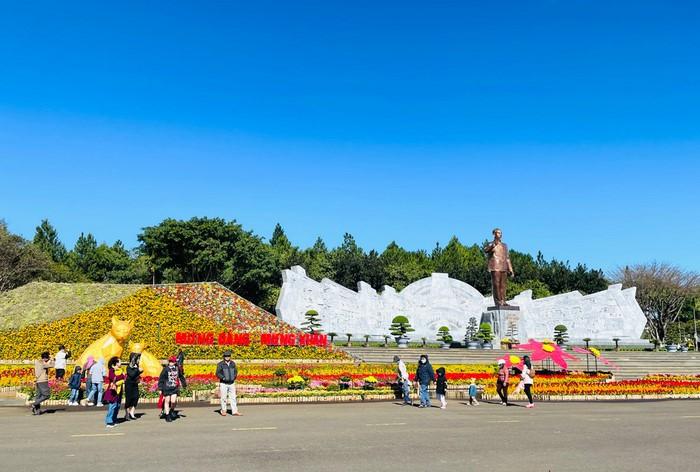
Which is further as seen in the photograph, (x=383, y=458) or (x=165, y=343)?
(x=165, y=343)

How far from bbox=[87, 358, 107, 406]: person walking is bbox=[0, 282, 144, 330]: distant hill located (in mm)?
15845

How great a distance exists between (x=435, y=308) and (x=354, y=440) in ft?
124

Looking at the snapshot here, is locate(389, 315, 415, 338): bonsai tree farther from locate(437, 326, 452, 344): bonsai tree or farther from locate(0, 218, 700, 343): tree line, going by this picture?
locate(0, 218, 700, 343): tree line

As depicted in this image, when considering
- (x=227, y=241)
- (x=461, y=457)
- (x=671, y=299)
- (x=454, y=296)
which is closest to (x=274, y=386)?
(x=461, y=457)

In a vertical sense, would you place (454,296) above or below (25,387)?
above

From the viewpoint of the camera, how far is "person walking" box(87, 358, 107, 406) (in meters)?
14.9

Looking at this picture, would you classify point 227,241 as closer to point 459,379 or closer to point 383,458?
point 459,379

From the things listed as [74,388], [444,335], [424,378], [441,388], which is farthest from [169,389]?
[444,335]

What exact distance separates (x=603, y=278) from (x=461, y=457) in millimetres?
67558

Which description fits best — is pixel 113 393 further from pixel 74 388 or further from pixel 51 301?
pixel 51 301

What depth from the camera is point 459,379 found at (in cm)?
2072

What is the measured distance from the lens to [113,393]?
11594mm

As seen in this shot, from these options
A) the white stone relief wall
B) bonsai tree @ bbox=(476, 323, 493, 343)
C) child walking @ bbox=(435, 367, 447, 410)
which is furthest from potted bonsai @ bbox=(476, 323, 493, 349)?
child walking @ bbox=(435, 367, 447, 410)

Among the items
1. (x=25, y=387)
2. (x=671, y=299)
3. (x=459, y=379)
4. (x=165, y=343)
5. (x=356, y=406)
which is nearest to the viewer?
(x=356, y=406)
